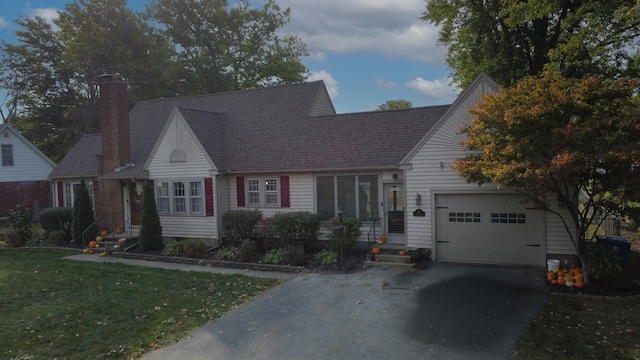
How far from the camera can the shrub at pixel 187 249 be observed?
589 inches

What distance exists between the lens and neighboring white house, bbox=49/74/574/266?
12.3m

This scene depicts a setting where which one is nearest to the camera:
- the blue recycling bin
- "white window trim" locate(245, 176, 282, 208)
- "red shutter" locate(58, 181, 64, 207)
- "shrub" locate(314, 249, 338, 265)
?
the blue recycling bin

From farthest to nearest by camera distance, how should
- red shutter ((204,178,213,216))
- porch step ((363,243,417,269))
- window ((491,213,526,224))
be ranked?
red shutter ((204,178,213,216))
porch step ((363,243,417,269))
window ((491,213,526,224))

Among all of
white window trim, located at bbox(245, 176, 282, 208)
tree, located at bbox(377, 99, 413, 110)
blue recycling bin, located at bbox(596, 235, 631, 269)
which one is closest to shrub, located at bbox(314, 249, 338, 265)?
white window trim, located at bbox(245, 176, 282, 208)

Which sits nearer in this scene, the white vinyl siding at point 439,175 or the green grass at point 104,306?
the green grass at point 104,306

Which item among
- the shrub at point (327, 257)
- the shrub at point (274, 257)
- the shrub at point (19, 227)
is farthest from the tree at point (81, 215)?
the shrub at point (327, 257)

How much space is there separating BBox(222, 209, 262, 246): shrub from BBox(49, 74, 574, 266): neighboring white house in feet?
3.24

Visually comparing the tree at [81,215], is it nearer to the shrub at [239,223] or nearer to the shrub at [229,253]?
the shrub at [239,223]

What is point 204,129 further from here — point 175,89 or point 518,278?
point 175,89

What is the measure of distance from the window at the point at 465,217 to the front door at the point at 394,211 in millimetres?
1915

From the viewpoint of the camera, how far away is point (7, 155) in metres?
27.2

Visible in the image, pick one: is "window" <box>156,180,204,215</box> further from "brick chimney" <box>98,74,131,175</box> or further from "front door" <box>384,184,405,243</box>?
"front door" <box>384,184,405,243</box>

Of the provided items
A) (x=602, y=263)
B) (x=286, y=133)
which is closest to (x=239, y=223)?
(x=286, y=133)

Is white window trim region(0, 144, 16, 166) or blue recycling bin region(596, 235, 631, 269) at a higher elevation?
white window trim region(0, 144, 16, 166)
